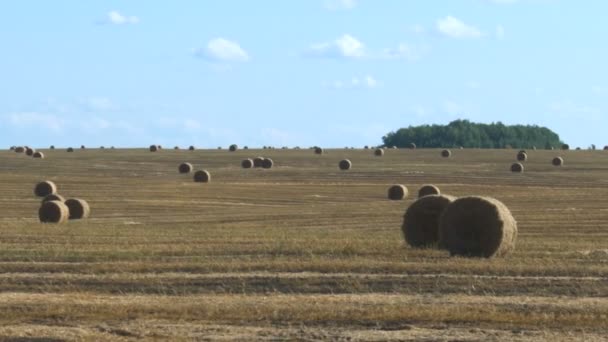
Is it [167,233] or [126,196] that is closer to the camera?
[167,233]

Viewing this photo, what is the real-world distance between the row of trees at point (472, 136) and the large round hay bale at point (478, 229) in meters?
123

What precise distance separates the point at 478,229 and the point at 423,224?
244 centimetres

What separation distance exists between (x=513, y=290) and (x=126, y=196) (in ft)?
119

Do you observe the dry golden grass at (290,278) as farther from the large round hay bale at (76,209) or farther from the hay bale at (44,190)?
the hay bale at (44,190)

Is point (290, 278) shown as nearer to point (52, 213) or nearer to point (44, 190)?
point (52, 213)

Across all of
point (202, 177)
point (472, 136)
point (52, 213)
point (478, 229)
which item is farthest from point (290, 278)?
point (472, 136)

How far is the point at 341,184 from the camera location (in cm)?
6412

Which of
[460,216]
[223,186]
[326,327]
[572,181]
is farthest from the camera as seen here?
[572,181]

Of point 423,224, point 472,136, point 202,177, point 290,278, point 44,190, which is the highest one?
point 472,136

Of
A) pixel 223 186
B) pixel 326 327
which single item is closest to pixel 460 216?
pixel 326 327

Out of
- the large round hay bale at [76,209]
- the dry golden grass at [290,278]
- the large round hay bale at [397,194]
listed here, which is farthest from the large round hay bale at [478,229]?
the large round hay bale at [397,194]

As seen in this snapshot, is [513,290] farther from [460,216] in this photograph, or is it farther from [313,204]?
[313,204]

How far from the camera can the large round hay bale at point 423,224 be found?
2653 centimetres

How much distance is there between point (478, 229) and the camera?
24312 millimetres
